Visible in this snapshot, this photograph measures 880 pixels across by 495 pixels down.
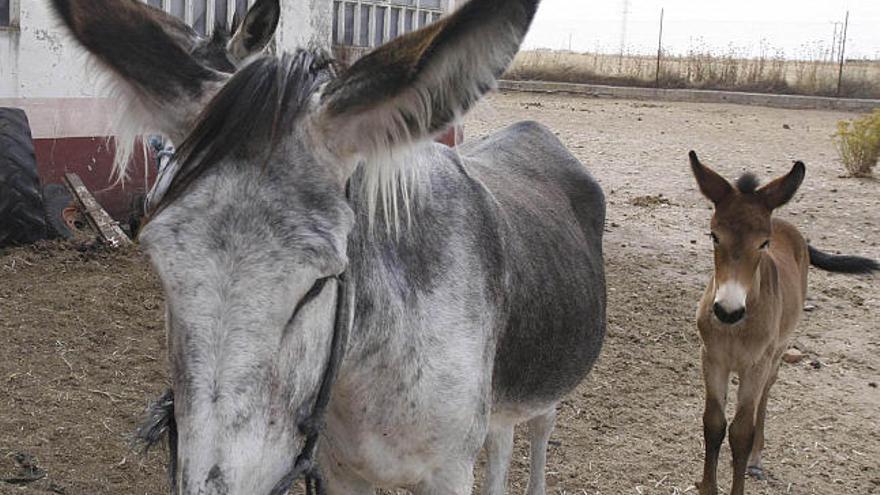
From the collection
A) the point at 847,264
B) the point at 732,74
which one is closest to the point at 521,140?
the point at 847,264

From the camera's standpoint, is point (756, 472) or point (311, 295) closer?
point (311, 295)

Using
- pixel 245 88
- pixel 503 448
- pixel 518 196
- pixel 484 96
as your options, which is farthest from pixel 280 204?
pixel 503 448

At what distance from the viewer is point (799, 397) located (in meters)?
5.98

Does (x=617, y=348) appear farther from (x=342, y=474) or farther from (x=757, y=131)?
(x=757, y=131)

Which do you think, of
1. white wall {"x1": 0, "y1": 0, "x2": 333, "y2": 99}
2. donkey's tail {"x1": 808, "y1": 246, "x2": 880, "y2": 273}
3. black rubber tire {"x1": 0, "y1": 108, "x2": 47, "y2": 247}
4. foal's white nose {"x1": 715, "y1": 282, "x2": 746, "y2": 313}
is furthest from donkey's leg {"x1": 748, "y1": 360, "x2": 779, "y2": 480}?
black rubber tire {"x1": 0, "y1": 108, "x2": 47, "y2": 247}

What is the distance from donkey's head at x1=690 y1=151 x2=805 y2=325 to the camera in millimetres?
4316

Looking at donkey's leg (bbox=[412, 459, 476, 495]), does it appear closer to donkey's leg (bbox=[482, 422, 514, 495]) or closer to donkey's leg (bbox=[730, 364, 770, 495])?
donkey's leg (bbox=[482, 422, 514, 495])

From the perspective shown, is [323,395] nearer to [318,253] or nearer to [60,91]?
[318,253]

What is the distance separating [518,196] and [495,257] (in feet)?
3.09

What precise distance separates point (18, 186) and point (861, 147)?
34.9 feet

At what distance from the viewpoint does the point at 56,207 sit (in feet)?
24.2

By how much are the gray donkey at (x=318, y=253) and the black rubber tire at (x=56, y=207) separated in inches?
201

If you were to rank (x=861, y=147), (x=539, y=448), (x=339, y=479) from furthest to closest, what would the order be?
(x=861, y=147) → (x=539, y=448) → (x=339, y=479)

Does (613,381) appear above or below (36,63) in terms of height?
below
